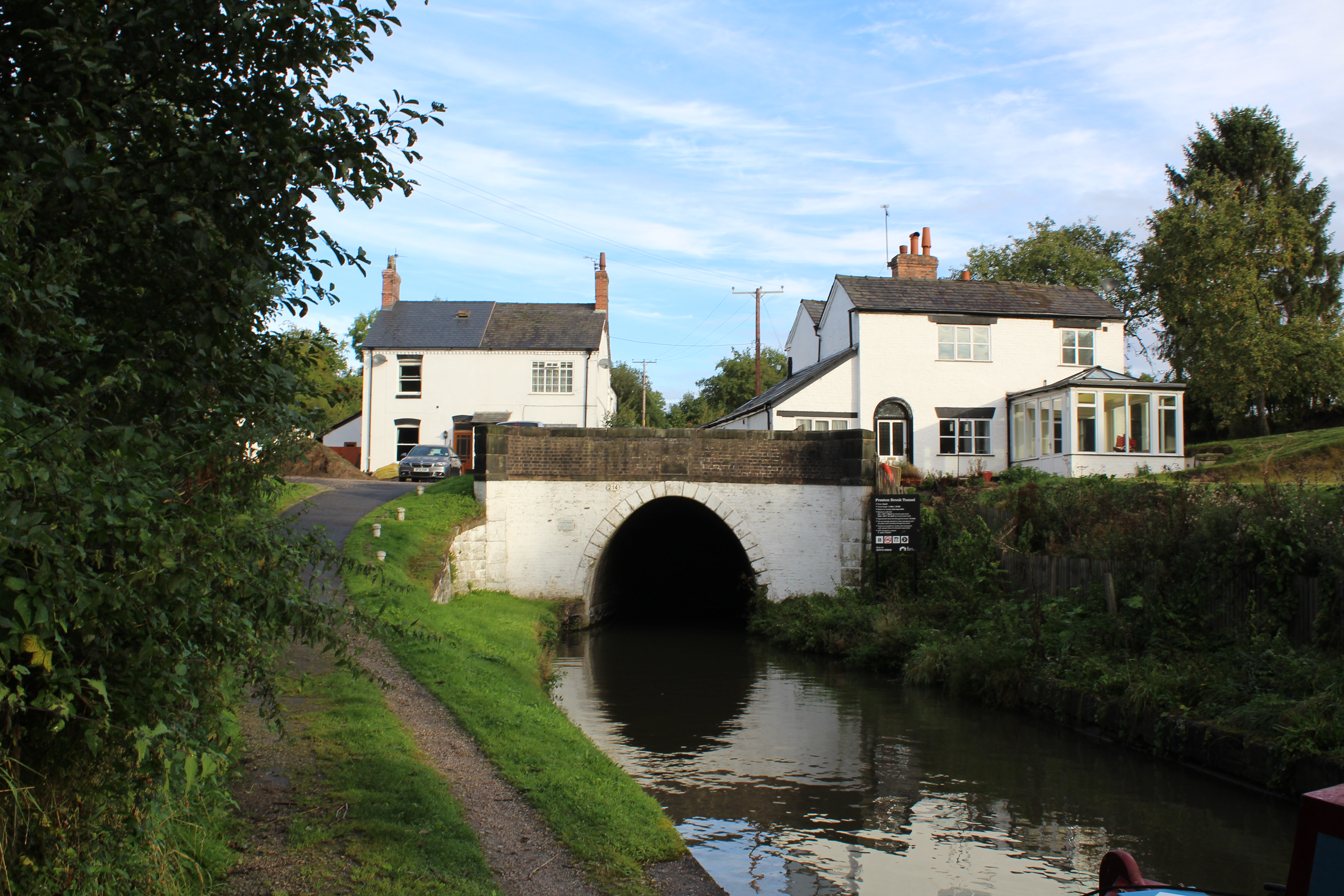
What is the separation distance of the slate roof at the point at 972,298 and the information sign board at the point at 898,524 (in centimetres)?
1206

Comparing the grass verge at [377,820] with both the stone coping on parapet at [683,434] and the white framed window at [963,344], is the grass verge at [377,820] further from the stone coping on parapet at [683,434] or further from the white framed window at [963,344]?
the white framed window at [963,344]

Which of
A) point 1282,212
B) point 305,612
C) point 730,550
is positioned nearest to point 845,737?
point 305,612

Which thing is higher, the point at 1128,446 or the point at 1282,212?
the point at 1282,212

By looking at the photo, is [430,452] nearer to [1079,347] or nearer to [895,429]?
[895,429]

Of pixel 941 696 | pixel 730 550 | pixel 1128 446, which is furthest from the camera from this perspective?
pixel 730 550

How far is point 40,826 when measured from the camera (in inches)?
144

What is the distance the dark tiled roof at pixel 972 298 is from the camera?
30.1 m

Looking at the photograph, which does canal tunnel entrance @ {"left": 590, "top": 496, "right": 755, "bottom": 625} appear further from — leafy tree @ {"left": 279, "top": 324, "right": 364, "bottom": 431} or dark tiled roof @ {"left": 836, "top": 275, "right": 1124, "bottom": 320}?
leafy tree @ {"left": 279, "top": 324, "right": 364, "bottom": 431}

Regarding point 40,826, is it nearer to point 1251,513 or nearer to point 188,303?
point 188,303

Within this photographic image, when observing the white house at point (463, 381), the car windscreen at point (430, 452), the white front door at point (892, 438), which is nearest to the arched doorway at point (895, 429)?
the white front door at point (892, 438)

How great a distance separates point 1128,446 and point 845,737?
735 inches

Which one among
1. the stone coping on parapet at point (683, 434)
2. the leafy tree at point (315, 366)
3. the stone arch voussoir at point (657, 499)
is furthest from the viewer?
the stone arch voussoir at point (657, 499)

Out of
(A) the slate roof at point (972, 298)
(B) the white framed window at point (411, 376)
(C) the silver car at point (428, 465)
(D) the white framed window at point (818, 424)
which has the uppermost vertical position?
(A) the slate roof at point (972, 298)

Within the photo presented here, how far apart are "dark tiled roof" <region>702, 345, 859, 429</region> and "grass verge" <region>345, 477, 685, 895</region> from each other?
41.4ft
